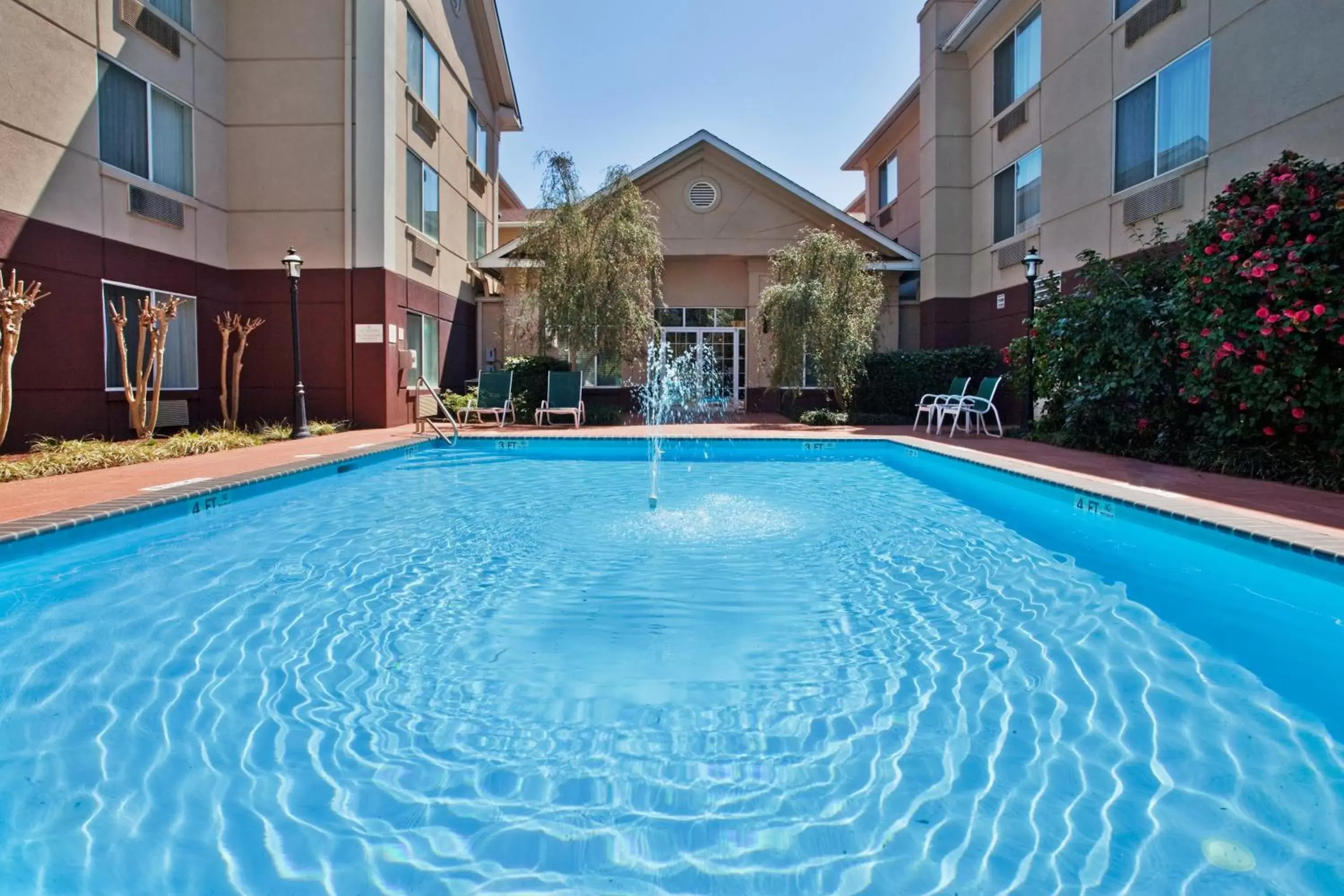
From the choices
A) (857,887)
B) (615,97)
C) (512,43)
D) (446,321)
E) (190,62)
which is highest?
(512,43)

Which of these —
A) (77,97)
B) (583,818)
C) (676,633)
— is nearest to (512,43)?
(77,97)

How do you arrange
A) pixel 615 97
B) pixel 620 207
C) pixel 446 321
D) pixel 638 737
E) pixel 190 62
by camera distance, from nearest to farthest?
pixel 638 737
pixel 190 62
pixel 620 207
pixel 446 321
pixel 615 97

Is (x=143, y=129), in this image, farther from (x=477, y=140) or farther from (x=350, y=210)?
(x=477, y=140)

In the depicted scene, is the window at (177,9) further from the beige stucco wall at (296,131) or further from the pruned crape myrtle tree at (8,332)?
the pruned crape myrtle tree at (8,332)

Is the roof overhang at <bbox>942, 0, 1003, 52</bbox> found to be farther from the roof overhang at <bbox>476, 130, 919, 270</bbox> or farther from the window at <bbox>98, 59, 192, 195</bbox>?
the window at <bbox>98, 59, 192, 195</bbox>

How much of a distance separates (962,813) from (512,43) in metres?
18.6

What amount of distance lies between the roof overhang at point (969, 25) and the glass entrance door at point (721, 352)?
644cm

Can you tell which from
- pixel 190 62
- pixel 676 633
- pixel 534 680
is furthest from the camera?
pixel 190 62

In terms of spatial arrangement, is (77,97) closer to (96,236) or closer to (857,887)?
(96,236)

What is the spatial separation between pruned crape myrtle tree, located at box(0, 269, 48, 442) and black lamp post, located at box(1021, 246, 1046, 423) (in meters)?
10.8

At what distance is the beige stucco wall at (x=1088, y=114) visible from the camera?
7.49 m

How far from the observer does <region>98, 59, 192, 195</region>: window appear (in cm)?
922

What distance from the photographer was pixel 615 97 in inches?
632

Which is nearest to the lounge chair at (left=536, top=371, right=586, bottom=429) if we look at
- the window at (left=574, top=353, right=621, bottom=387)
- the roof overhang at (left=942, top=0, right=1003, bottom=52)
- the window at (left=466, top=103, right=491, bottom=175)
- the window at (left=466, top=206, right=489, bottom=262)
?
the window at (left=574, top=353, right=621, bottom=387)
